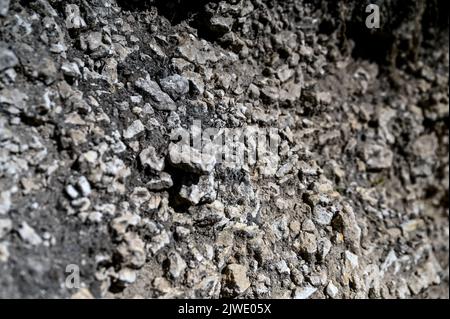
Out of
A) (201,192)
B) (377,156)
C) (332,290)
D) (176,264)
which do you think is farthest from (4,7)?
(377,156)

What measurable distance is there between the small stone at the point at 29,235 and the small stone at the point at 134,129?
67 centimetres

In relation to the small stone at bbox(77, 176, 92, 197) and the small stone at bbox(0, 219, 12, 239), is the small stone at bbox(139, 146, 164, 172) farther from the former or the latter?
the small stone at bbox(0, 219, 12, 239)

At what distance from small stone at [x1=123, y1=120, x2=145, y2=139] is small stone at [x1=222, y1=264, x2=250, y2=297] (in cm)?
87

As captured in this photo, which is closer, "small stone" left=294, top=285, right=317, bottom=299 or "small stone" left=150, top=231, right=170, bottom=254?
"small stone" left=150, top=231, right=170, bottom=254

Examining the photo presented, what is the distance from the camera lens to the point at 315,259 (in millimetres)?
2686

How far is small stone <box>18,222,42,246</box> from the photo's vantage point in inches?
80.7

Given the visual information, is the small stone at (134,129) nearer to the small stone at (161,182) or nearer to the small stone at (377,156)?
the small stone at (161,182)

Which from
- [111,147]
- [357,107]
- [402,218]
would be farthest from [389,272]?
[111,147]

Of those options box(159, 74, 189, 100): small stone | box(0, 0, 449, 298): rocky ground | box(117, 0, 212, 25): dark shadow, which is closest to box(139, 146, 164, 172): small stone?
box(0, 0, 449, 298): rocky ground

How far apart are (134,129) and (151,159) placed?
0.63ft

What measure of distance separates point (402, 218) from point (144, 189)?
6.59 ft

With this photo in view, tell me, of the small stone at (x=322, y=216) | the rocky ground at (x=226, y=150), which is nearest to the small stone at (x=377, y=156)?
the rocky ground at (x=226, y=150)

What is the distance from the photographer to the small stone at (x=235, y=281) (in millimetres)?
2430
